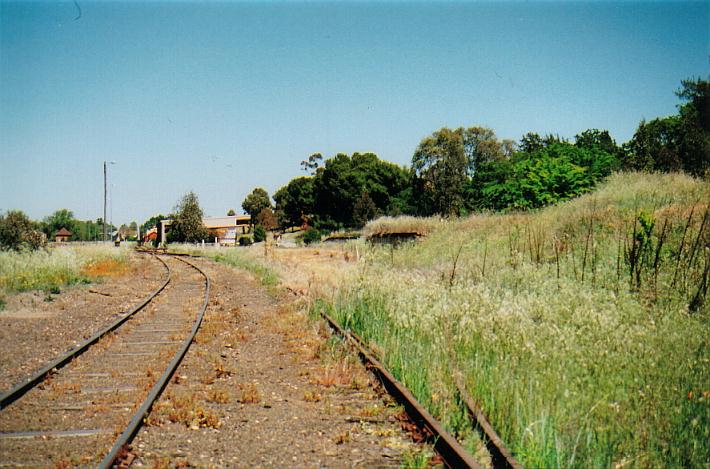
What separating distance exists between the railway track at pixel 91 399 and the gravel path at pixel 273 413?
22 cm

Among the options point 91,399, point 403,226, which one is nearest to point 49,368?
point 91,399

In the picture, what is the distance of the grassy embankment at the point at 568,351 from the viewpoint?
3.87 metres

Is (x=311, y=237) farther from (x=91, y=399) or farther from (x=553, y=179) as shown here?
(x=91, y=399)

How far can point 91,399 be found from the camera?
5.79m

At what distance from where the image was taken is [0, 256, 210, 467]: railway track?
4277 millimetres

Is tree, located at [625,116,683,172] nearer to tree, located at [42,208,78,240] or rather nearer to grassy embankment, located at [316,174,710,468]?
grassy embankment, located at [316,174,710,468]

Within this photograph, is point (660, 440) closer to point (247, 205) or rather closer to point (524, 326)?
point (524, 326)

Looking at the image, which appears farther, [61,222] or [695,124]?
[61,222]

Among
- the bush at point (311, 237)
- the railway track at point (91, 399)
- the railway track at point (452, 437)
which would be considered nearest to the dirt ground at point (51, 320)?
the railway track at point (91, 399)

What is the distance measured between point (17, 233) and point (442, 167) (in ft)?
152

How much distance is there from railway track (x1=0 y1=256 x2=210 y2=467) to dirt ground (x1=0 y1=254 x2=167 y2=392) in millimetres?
464

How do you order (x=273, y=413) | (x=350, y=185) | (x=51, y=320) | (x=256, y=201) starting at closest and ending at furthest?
(x=273, y=413) < (x=51, y=320) < (x=350, y=185) < (x=256, y=201)

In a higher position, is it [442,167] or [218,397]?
[442,167]

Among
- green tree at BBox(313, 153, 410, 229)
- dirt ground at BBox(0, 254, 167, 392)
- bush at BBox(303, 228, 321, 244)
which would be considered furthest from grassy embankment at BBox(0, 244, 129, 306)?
green tree at BBox(313, 153, 410, 229)
